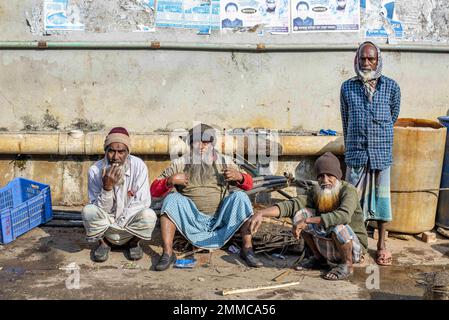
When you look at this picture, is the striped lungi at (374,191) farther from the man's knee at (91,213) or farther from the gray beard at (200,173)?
the man's knee at (91,213)

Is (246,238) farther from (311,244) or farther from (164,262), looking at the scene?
(164,262)

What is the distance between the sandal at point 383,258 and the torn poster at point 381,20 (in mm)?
3003

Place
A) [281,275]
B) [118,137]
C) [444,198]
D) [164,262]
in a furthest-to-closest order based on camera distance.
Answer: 1. [444,198]
2. [118,137]
3. [164,262]
4. [281,275]

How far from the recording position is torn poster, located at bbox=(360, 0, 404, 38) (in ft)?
27.6

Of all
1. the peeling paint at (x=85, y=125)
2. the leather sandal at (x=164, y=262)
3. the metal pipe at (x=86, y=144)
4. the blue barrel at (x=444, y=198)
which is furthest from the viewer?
the peeling paint at (x=85, y=125)

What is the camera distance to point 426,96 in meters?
8.69

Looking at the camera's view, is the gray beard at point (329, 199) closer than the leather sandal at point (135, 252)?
Yes

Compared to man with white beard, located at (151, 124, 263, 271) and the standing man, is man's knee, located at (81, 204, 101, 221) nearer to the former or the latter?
man with white beard, located at (151, 124, 263, 271)

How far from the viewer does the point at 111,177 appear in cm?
647

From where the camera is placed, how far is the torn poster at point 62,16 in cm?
822

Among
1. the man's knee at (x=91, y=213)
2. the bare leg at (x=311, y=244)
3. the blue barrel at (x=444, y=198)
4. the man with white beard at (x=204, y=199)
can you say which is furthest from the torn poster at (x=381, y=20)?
the man's knee at (x=91, y=213)

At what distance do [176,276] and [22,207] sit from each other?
2.03 m

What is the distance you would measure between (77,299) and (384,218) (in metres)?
3.16

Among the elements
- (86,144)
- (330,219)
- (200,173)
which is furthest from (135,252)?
(330,219)
